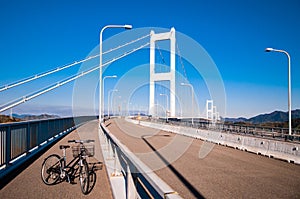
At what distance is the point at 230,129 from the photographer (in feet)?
121

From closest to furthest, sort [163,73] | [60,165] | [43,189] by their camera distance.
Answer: [43,189] < [60,165] < [163,73]

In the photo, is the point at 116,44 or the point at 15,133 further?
the point at 116,44

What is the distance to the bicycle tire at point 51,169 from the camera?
7.70 meters

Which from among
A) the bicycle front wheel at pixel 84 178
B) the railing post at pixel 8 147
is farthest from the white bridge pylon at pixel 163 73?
the bicycle front wheel at pixel 84 178

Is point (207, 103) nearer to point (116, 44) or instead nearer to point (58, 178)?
point (116, 44)

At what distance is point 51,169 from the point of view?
25.8 feet

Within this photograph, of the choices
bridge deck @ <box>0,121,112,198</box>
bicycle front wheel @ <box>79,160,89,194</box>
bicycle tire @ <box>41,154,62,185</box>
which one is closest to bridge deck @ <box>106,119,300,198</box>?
bridge deck @ <box>0,121,112,198</box>

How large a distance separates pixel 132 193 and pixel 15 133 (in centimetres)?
699

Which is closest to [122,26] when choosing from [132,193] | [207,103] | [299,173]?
[299,173]

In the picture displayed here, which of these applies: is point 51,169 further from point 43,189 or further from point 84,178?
point 84,178

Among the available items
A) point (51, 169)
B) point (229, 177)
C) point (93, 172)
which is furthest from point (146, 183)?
point (229, 177)

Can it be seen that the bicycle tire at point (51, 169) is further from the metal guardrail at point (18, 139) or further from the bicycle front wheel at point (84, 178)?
the metal guardrail at point (18, 139)

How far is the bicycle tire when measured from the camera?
25.3 ft

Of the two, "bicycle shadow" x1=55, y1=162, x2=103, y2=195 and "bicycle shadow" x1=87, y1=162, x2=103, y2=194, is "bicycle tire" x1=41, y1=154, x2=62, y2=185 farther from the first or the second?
"bicycle shadow" x1=87, y1=162, x2=103, y2=194
